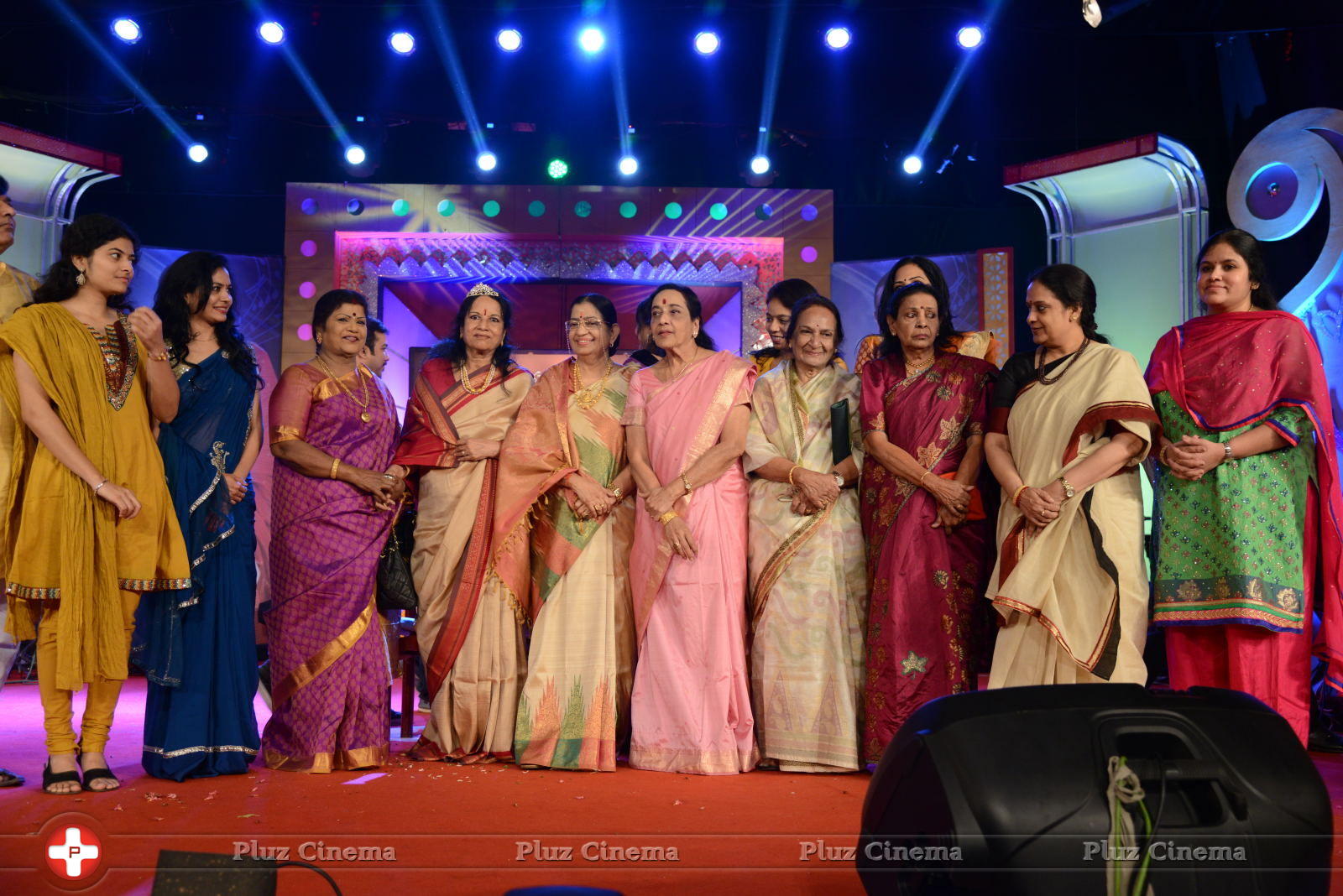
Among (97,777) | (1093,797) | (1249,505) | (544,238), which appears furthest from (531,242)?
(1093,797)

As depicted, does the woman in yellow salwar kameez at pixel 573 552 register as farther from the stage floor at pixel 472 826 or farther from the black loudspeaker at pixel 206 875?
the black loudspeaker at pixel 206 875

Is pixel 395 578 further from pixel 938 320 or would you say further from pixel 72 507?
pixel 938 320

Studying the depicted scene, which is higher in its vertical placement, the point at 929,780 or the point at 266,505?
the point at 266,505

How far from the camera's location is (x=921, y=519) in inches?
146

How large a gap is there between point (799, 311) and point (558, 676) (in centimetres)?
156

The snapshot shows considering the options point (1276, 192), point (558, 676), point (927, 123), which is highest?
point (927, 123)

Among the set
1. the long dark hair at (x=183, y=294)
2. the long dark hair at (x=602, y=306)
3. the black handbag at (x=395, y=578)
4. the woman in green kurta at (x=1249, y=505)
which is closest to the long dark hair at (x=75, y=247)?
the long dark hair at (x=183, y=294)

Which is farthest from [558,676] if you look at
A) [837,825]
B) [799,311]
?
[799,311]

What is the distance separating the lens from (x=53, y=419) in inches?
130

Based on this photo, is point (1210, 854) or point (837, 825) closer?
point (1210, 854)

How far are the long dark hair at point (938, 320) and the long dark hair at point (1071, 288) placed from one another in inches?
14.9

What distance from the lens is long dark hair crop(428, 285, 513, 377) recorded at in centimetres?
424

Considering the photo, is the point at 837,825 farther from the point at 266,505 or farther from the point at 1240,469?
the point at 266,505

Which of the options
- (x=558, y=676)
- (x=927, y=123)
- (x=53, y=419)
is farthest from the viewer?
(x=927, y=123)
